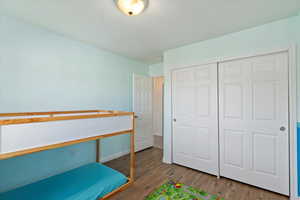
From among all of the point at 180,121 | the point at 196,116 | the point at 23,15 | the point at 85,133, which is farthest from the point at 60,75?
the point at 196,116

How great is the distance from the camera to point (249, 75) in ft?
6.70

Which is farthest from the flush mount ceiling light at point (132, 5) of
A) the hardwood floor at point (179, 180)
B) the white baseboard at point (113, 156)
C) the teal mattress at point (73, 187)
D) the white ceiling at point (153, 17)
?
the white baseboard at point (113, 156)

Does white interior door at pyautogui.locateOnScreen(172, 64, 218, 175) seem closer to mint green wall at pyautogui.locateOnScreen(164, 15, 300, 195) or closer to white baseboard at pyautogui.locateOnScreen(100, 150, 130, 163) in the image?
mint green wall at pyautogui.locateOnScreen(164, 15, 300, 195)

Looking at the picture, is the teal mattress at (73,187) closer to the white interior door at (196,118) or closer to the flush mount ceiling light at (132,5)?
the white interior door at (196,118)

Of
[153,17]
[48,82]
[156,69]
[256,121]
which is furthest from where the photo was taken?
[156,69]

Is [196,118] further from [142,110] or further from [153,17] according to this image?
[153,17]

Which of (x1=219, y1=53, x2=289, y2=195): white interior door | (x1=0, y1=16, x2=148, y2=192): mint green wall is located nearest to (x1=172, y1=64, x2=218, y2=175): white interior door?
(x1=219, y1=53, x2=289, y2=195): white interior door

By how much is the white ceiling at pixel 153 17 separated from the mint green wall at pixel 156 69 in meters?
1.33

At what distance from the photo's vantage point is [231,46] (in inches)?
86.0

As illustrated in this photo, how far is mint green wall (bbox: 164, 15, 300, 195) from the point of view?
180cm

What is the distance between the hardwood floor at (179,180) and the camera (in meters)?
1.82

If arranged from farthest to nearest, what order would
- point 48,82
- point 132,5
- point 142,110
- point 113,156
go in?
point 142,110, point 113,156, point 48,82, point 132,5

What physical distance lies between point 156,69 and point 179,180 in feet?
9.22

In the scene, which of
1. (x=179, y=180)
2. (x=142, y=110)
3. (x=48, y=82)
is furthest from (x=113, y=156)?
(x=48, y=82)
